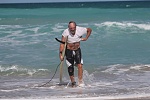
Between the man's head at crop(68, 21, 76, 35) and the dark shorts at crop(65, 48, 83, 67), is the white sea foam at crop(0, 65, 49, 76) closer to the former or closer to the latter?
the dark shorts at crop(65, 48, 83, 67)

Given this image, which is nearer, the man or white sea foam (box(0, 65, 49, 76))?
the man

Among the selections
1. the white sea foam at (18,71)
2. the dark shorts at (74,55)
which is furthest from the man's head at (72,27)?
the white sea foam at (18,71)

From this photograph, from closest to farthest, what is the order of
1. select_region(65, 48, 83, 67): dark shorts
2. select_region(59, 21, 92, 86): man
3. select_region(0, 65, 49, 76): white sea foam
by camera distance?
1. select_region(59, 21, 92, 86): man
2. select_region(65, 48, 83, 67): dark shorts
3. select_region(0, 65, 49, 76): white sea foam


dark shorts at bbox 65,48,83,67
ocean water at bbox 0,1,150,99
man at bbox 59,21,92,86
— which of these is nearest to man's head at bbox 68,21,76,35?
man at bbox 59,21,92,86

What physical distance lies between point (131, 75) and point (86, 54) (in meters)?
3.57

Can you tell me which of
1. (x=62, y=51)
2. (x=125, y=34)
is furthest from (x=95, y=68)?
(x=125, y=34)

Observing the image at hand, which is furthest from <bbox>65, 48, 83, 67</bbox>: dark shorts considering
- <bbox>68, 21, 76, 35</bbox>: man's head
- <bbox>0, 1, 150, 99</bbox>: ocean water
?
<bbox>0, 1, 150, 99</bbox>: ocean water

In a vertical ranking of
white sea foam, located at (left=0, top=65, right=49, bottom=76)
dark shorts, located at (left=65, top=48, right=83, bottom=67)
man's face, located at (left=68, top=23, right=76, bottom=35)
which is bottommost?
white sea foam, located at (left=0, top=65, right=49, bottom=76)

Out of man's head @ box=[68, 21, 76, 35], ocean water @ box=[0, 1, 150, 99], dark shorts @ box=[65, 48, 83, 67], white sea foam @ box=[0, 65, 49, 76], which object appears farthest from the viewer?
white sea foam @ box=[0, 65, 49, 76]

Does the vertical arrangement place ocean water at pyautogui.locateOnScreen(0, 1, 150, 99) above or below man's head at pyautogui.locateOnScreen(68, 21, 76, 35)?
below

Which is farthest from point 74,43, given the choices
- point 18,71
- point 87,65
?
point 87,65

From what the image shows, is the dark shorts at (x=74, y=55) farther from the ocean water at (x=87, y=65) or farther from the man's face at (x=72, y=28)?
the ocean water at (x=87, y=65)

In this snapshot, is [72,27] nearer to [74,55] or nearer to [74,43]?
[74,43]

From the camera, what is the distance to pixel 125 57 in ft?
47.1
